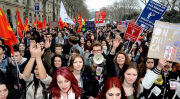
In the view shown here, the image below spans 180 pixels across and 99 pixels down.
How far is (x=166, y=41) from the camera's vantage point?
2496mm

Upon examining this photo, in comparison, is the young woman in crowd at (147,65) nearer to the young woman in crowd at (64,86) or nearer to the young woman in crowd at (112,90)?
the young woman in crowd at (112,90)

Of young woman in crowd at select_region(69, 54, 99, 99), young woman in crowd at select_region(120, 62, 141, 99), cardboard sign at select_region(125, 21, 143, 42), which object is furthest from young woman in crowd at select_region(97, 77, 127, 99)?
cardboard sign at select_region(125, 21, 143, 42)

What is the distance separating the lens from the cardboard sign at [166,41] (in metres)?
2.44

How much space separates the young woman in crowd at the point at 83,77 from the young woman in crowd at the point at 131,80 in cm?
68

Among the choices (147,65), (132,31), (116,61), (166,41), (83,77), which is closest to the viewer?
(166,41)

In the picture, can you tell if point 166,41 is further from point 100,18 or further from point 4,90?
point 100,18

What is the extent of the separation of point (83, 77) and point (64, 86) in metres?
0.81

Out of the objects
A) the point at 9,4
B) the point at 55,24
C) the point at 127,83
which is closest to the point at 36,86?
the point at 127,83

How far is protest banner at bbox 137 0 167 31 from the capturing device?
3660mm

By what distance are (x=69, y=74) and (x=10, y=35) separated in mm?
2240

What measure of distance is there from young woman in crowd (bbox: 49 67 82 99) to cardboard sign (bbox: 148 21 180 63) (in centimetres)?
148

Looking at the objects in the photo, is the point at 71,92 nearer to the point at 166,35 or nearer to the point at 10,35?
the point at 166,35

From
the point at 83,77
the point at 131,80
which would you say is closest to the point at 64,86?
the point at 83,77

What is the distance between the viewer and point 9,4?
982 inches
